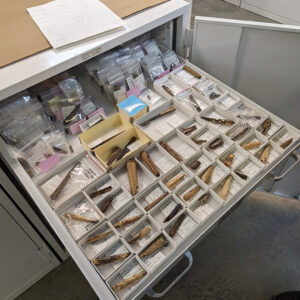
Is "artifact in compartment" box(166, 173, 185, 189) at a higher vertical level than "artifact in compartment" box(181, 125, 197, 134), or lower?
lower

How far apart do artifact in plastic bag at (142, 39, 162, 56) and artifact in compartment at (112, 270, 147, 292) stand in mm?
797

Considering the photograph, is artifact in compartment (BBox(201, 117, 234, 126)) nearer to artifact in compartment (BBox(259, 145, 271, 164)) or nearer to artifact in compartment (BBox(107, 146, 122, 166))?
artifact in compartment (BBox(259, 145, 271, 164))

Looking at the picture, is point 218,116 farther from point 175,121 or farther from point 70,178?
point 70,178

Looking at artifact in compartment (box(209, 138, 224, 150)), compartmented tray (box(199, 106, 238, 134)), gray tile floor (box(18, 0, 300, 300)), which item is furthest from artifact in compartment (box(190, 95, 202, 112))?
gray tile floor (box(18, 0, 300, 300))

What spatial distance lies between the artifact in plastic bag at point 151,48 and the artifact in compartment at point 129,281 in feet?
2.61

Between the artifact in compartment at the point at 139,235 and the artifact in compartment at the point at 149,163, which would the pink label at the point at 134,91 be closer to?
the artifact in compartment at the point at 149,163

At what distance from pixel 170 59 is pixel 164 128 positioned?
32cm

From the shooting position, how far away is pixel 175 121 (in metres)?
0.99

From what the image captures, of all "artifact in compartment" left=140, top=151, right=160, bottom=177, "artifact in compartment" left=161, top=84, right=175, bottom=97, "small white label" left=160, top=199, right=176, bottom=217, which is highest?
"artifact in compartment" left=161, top=84, right=175, bottom=97

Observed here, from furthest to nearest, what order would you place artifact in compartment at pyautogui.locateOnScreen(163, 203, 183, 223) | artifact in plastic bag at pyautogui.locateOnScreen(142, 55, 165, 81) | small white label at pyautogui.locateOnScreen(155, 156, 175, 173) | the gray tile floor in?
the gray tile floor, artifact in plastic bag at pyautogui.locateOnScreen(142, 55, 165, 81), small white label at pyautogui.locateOnScreen(155, 156, 175, 173), artifact in compartment at pyautogui.locateOnScreen(163, 203, 183, 223)

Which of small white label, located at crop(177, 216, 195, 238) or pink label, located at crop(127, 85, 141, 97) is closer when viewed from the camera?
small white label, located at crop(177, 216, 195, 238)

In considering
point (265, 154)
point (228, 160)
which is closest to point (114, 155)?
point (228, 160)

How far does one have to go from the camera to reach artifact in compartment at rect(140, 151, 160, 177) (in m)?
0.85

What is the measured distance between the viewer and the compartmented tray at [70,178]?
814mm
